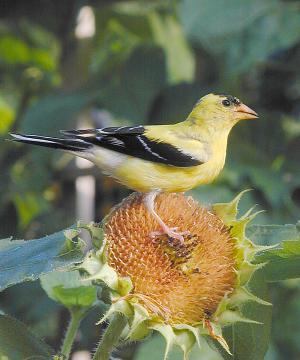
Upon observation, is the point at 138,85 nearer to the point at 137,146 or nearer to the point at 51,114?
the point at 51,114

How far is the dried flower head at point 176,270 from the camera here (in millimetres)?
841

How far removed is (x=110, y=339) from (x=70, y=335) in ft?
0.44

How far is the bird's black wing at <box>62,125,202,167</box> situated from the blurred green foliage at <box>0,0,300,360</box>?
103cm

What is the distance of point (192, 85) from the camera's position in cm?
246

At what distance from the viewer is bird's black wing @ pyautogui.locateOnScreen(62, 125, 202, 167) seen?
38.9 inches

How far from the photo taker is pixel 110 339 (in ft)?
2.87

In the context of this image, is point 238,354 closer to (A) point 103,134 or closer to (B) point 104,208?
(A) point 103,134

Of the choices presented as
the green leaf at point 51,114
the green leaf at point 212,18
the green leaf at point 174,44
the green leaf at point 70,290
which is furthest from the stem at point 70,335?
the green leaf at point 174,44

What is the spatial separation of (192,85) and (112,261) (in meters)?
1.63

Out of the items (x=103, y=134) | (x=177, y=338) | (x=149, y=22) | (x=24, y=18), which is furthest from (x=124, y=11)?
(x=177, y=338)

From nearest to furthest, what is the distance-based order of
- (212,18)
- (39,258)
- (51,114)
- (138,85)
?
(39,258), (212,18), (51,114), (138,85)

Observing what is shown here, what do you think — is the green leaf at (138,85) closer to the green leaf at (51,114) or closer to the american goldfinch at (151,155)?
the green leaf at (51,114)

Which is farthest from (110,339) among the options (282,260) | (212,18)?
(212,18)

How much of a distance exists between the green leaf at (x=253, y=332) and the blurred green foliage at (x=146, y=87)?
1.07 meters
